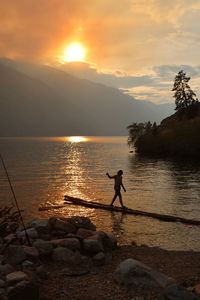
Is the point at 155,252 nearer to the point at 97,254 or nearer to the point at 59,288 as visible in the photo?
the point at 97,254

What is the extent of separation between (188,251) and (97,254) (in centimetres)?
572

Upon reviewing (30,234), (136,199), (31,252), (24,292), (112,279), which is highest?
(30,234)

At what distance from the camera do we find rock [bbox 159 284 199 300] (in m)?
12.0

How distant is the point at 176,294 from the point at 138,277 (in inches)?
79.0

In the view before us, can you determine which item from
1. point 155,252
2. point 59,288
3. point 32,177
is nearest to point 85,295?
point 59,288

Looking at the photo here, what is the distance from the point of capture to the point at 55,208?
109 ft

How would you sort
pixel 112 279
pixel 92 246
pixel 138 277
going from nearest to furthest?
pixel 138 277 < pixel 112 279 < pixel 92 246

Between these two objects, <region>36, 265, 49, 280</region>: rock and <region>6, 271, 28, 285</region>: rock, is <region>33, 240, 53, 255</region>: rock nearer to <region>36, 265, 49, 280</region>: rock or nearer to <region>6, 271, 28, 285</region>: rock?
<region>36, 265, 49, 280</region>: rock

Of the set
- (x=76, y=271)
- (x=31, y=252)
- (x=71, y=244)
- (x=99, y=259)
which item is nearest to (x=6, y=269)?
(x=31, y=252)

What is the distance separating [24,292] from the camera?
11961 millimetres

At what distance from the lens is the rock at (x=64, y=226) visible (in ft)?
61.6

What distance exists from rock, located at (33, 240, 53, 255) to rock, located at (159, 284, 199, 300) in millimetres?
5672

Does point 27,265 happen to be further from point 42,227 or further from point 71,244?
point 42,227

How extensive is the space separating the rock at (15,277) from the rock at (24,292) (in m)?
0.33
